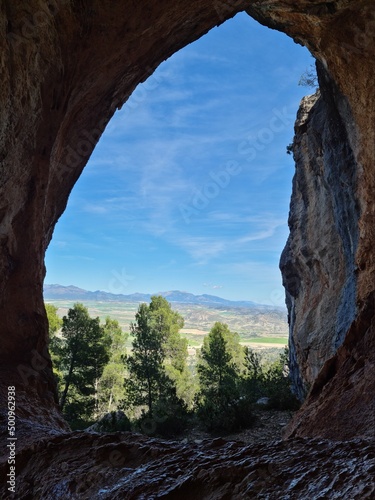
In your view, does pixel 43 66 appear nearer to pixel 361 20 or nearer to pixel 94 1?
pixel 94 1

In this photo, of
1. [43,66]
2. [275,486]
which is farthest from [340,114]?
[275,486]

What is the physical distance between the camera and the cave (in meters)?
4.79

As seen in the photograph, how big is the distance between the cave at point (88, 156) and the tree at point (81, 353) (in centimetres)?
1939

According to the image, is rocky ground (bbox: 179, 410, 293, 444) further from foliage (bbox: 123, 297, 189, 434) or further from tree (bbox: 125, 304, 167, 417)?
tree (bbox: 125, 304, 167, 417)

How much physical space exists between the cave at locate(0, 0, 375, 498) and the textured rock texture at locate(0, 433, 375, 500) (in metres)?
0.02

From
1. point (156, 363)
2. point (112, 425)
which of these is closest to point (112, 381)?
point (156, 363)

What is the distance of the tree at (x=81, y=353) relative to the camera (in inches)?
1205

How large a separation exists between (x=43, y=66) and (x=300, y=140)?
1613cm

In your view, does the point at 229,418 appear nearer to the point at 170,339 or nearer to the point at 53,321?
the point at 53,321

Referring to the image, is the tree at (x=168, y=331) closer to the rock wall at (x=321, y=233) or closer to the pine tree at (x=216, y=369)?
the pine tree at (x=216, y=369)

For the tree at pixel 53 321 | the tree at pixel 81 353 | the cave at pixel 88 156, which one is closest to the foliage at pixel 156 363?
the tree at pixel 81 353

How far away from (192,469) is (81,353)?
28832mm

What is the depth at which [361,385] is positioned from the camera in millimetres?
6434

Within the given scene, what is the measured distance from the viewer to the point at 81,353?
100ft
